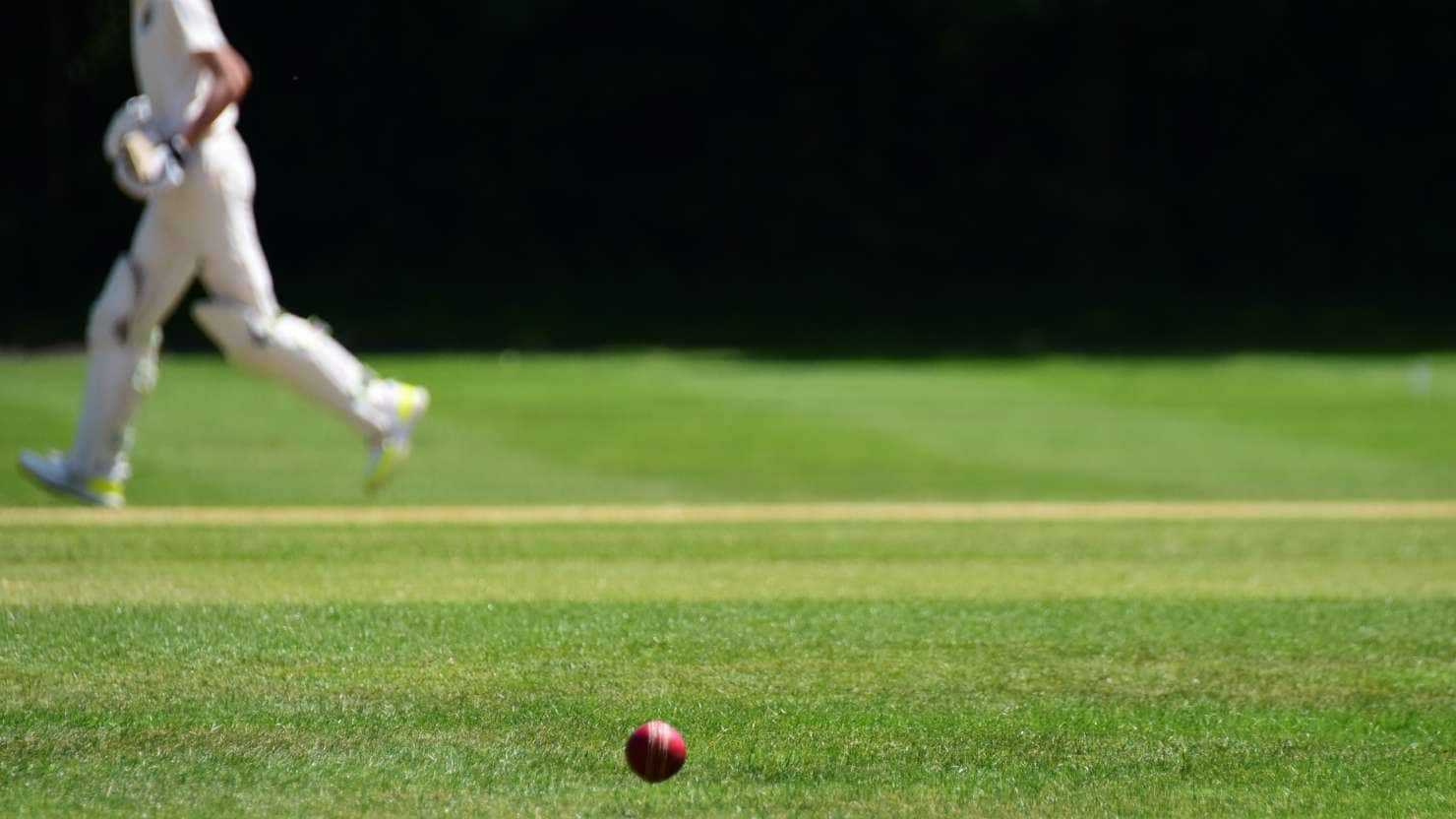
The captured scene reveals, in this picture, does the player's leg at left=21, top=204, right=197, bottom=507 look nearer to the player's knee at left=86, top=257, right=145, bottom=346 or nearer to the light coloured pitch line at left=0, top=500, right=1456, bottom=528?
the player's knee at left=86, top=257, right=145, bottom=346

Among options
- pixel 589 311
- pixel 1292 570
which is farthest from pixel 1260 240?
pixel 1292 570

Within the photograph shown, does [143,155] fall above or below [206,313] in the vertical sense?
above

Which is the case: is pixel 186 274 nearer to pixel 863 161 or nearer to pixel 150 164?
pixel 150 164

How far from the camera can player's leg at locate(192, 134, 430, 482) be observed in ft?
31.6

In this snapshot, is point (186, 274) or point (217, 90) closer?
point (217, 90)

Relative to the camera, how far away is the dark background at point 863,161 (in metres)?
30.4

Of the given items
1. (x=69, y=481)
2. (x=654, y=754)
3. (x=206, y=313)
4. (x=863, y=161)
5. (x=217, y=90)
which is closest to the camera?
(x=654, y=754)

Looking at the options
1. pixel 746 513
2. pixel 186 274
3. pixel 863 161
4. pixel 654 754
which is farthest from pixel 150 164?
pixel 863 161

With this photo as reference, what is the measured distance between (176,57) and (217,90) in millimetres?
400

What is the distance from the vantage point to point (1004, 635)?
22.6 ft

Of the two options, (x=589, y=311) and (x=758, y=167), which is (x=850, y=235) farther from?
(x=589, y=311)

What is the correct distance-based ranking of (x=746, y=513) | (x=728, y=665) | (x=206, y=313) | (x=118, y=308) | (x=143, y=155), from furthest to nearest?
(x=746, y=513)
(x=118, y=308)
(x=206, y=313)
(x=143, y=155)
(x=728, y=665)

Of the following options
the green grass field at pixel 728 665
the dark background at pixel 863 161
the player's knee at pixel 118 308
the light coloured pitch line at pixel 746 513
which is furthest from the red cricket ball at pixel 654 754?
the dark background at pixel 863 161

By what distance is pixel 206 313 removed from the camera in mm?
9609
